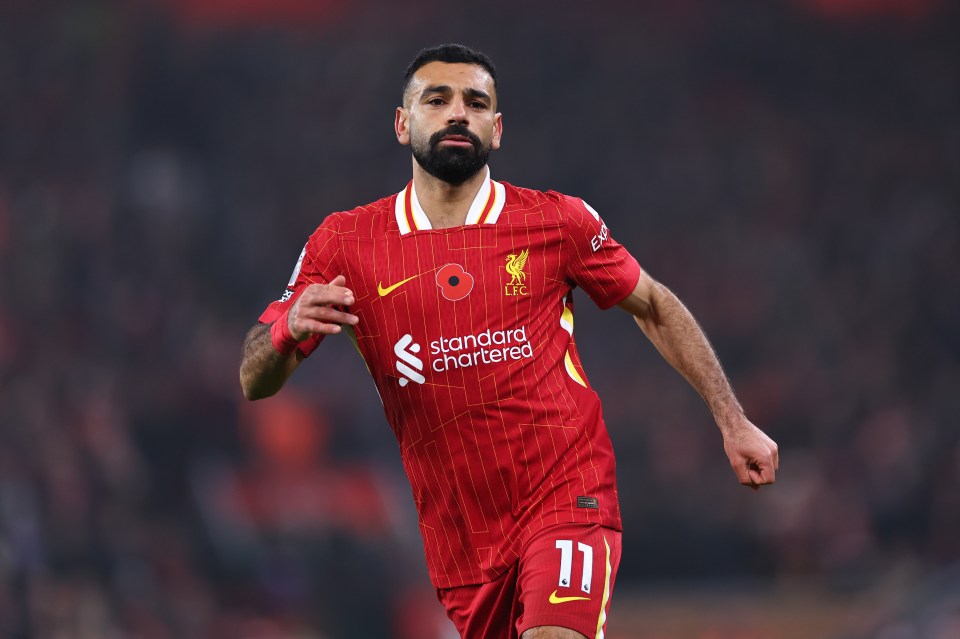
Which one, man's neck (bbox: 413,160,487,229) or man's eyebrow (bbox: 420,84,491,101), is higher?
man's eyebrow (bbox: 420,84,491,101)

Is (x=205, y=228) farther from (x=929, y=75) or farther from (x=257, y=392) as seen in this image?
(x=257, y=392)

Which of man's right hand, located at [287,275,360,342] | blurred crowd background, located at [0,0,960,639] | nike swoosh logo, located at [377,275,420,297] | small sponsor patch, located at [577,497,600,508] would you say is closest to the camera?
man's right hand, located at [287,275,360,342]

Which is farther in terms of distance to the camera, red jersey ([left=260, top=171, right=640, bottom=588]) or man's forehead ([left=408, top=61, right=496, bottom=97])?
man's forehead ([left=408, top=61, right=496, bottom=97])

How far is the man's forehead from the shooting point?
4320mm

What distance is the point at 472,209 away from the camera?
4.30 metres

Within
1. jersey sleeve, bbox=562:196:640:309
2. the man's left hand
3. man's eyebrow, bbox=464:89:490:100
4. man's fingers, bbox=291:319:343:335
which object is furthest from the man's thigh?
man's eyebrow, bbox=464:89:490:100

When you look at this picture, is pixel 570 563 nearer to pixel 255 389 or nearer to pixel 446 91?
pixel 255 389

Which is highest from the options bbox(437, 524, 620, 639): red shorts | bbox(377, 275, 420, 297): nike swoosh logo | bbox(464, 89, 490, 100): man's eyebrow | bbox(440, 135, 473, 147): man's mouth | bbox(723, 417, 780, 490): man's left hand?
bbox(464, 89, 490, 100): man's eyebrow

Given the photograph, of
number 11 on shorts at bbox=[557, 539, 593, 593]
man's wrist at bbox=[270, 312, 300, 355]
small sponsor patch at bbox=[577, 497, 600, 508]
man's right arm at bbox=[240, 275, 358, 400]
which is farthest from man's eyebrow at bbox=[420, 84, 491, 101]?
number 11 on shorts at bbox=[557, 539, 593, 593]

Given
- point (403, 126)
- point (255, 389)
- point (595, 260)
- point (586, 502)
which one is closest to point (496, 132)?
point (403, 126)

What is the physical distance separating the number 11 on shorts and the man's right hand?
943 millimetres

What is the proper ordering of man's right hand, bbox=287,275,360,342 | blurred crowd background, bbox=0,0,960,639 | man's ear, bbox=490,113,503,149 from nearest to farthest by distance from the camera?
man's right hand, bbox=287,275,360,342 → man's ear, bbox=490,113,503,149 → blurred crowd background, bbox=0,0,960,639

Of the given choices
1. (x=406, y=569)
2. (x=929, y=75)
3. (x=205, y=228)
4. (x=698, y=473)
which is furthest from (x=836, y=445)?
(x=205, y=228)

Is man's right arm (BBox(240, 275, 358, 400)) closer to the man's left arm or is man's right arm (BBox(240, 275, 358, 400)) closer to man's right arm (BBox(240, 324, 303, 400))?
man's right arm (BBox(240, 324, 303, 400))
